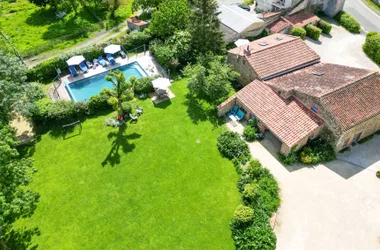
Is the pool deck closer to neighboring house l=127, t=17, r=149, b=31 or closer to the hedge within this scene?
the hedge

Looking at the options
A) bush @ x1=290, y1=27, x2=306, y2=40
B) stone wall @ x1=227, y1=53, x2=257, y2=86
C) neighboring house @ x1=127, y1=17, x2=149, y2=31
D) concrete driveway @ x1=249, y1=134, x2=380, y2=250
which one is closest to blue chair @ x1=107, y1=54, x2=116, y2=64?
neighboring house @ x1=127, y1=17, x2=149, y2=31

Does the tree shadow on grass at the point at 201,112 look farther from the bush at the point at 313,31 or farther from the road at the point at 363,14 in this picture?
the road at the point at 363,14

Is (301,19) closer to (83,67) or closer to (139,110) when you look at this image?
(139,110)

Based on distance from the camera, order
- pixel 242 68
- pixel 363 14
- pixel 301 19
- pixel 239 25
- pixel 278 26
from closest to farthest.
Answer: pixel 242 68 < pixel 239 25 < pixel 278 26 < pixel 301 19 < pixel 363 14

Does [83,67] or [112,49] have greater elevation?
[112,49]

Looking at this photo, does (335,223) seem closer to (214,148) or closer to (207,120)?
(214,148)

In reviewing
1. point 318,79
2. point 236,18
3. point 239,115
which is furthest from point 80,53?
point 318,79
